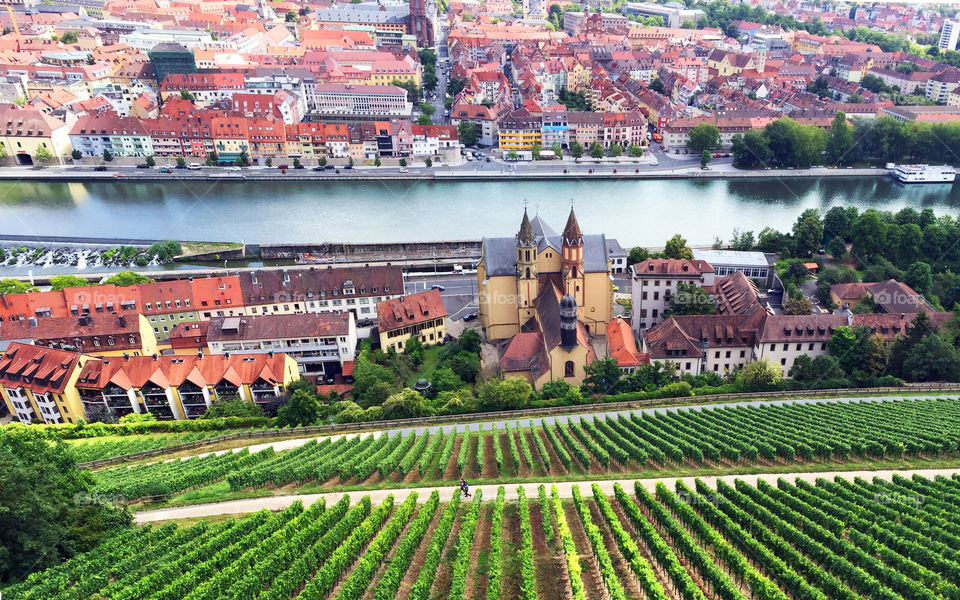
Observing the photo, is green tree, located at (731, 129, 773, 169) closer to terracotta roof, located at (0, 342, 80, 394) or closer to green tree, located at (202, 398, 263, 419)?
green tree, located at (202, 398, 263, 419)

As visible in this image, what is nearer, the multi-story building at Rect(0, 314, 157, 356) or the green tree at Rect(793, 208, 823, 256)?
the multi-story building at Rect(0, 314, 157, 356)

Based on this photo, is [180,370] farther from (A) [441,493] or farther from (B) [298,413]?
(A) [441,493]

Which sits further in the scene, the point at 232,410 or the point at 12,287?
the point at 12,287

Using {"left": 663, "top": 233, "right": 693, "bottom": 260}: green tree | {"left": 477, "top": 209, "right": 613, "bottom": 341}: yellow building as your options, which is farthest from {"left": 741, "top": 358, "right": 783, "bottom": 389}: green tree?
{"left": 663, "top": 233, "right": 693, "bottom": 260}: green tree

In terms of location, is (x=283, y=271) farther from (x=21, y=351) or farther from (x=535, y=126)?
(x=535, y=126)

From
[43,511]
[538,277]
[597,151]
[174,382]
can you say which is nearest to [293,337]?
[174,382]

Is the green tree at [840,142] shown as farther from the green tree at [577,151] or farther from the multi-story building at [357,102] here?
the multi-story building at [357,102]

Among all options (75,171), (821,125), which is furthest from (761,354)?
(75,171)
